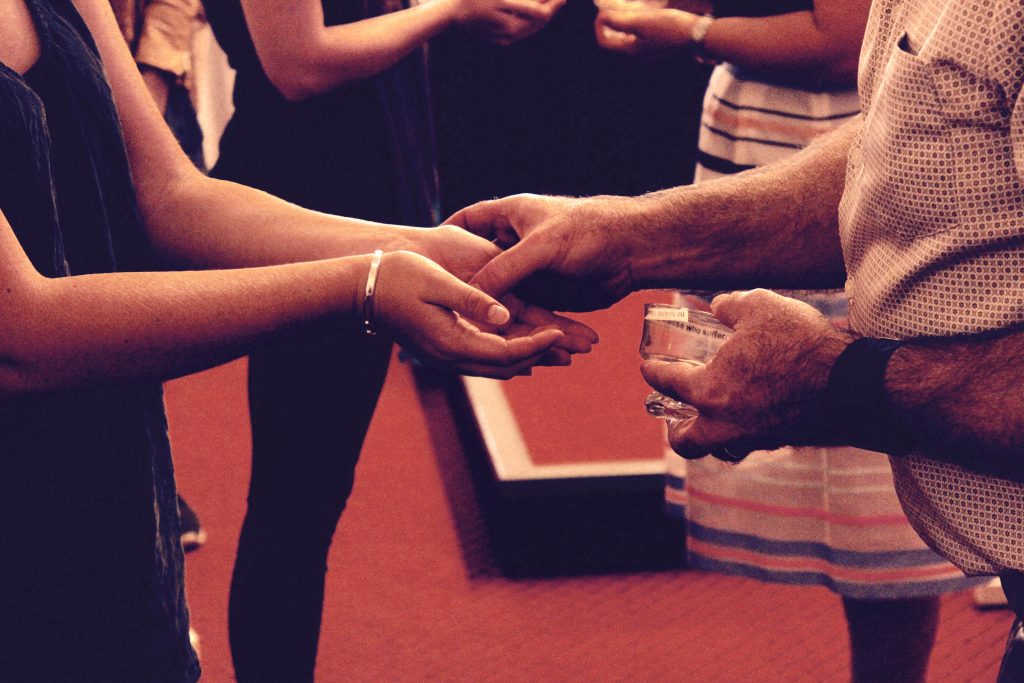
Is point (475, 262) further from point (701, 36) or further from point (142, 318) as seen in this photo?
point (701, 36)

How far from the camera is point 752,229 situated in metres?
1.27

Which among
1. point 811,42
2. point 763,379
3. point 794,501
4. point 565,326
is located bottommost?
point 794,501

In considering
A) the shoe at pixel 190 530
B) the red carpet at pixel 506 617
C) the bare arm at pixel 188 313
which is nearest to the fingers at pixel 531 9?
the bare arm at pixel 188 313

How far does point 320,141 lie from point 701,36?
2.15 ft

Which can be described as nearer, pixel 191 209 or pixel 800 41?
pixel 191 209

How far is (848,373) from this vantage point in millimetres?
877

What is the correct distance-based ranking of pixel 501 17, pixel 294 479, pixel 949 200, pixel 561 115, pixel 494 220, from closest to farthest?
pixel 949 200 → pixel 494 220 → pixel 294 479 → pixel 501 17 → pixel 561 115

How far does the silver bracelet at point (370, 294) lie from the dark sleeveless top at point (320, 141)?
1.81 feet

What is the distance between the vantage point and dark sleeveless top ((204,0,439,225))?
1504 mm

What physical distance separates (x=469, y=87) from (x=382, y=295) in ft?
10.2

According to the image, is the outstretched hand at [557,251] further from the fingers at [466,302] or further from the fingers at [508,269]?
the fingers at [466,302]

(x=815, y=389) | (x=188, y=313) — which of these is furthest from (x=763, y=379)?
(x=188, y=313)

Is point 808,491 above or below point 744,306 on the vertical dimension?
below

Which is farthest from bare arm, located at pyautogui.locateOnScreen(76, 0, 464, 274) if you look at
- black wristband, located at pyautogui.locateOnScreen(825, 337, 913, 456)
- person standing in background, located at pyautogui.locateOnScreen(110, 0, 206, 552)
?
person standing in background, located at pyautogui.locateOnScreen(110, 0, 206, 552)
